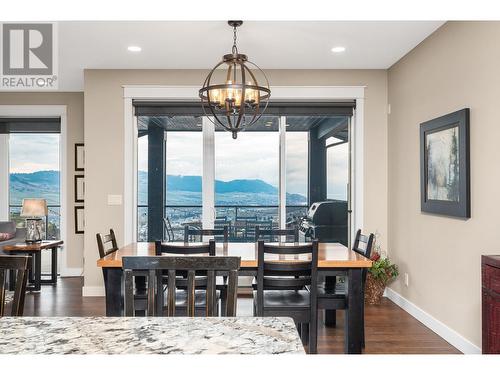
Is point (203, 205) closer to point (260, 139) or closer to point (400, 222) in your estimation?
point (260, 139)

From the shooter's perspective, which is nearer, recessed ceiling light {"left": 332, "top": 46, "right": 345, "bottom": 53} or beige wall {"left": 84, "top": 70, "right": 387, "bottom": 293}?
recessed ceiling light {"left": 332, "top": 46, "right": 345, "bottom": 53}

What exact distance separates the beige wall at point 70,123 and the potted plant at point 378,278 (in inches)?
163

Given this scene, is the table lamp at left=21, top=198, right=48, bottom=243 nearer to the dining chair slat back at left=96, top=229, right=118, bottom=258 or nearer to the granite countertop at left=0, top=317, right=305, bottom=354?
the dining chair slat back at left=96, top=229, right=118, bottom=258

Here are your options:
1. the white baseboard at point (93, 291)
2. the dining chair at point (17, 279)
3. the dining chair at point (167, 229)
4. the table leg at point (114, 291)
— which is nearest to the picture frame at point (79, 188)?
the dining chair at point (167, 229)

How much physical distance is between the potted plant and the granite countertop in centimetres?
378

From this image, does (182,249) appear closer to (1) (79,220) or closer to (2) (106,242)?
(2) (106,242)

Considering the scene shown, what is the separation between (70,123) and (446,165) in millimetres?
5119

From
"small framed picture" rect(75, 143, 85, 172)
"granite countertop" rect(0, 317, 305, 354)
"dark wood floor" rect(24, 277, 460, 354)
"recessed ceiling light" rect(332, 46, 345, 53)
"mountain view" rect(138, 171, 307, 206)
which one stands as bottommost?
"dark wood floor" rect(24, 277, 460, 354)

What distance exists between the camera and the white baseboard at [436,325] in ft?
10.7

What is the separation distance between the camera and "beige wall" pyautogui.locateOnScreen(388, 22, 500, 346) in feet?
9.86

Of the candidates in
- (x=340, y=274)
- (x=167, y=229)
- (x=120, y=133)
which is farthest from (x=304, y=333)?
(x=120, y=133)

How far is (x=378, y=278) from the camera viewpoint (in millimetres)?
4660

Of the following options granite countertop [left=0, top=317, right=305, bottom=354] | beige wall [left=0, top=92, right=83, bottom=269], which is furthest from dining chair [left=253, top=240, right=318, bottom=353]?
beige wall [left=0, top=92, right=83, bottom=269]
